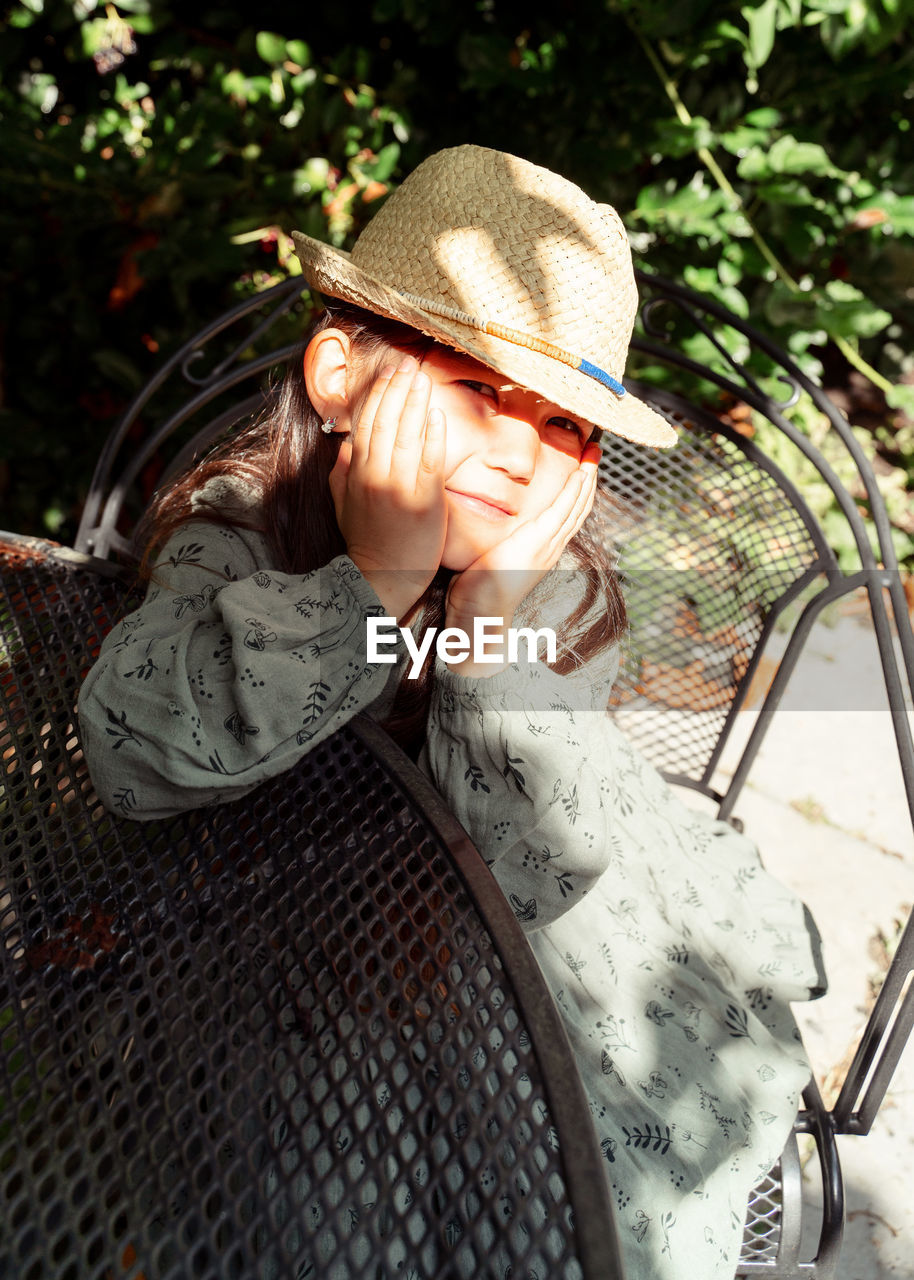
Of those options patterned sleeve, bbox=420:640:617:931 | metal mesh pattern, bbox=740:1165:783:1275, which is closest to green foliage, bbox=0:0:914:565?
patterned sleeve, bbox=420:640:617:931

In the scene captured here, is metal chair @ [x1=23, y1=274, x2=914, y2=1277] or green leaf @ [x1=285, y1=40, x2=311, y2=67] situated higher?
green leaf @ [x1=285, y1=40, x2=311, y2=67]

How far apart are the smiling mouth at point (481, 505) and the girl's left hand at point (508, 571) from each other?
0.03 m

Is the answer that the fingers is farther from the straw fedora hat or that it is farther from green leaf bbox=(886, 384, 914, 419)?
green leaf bbox=(886, 384, 914, 419)

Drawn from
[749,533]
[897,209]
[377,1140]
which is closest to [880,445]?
[897,209]

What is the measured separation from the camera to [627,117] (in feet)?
8.68

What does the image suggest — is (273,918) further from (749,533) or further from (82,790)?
(749,533)

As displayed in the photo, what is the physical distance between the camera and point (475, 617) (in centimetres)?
116

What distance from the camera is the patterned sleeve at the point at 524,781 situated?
3.63 feet

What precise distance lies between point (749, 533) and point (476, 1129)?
1.25 metres

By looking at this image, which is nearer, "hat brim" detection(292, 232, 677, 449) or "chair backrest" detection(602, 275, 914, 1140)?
"hat brim" detection(292, 232, 677, 449)

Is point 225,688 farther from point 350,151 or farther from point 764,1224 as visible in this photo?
point 350,151

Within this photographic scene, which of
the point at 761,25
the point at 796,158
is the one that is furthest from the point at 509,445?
the point at 796,158

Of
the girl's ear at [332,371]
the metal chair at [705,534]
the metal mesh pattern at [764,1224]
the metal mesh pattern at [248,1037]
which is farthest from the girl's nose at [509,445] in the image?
the metal mesh pattern at [764,1224]

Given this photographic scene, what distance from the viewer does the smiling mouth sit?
1.18 m
